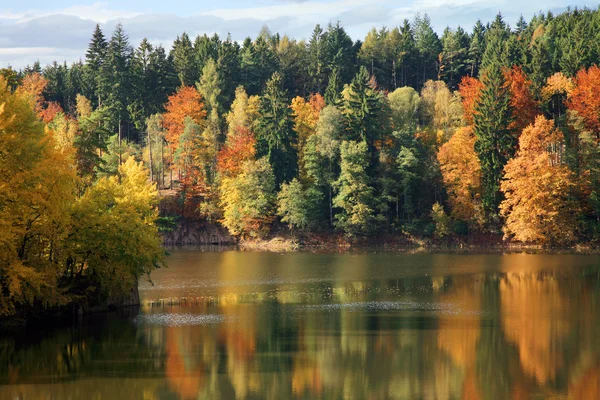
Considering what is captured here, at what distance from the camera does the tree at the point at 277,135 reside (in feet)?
336

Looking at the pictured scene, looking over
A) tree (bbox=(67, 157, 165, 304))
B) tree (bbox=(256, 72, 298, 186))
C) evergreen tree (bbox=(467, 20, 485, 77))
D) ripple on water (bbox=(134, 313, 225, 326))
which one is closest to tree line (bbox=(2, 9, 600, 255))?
tree (bbox=(256, 72, 298, 186))

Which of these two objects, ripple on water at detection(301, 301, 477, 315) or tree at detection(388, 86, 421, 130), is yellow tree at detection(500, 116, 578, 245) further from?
ripple on water at detection(301, 301, 477, 315)

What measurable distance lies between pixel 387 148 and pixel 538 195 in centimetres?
2073

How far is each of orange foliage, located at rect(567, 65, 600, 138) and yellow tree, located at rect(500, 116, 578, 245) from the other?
5.31 metres

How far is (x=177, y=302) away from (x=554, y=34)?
328 ft

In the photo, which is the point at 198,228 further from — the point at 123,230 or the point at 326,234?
the point at 123,230

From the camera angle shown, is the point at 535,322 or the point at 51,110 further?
the point at 51,110

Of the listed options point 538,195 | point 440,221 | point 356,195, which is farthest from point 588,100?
point 356,195

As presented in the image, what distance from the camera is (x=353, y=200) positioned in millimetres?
97750

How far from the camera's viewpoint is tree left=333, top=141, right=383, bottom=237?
317 feet

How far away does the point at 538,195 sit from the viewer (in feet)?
288

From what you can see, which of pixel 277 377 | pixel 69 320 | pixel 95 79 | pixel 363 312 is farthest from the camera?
pixel 95 79

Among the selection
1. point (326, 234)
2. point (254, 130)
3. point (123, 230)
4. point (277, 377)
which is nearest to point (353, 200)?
point (326, 234)

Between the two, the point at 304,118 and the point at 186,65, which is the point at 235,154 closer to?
the point at 304,118
